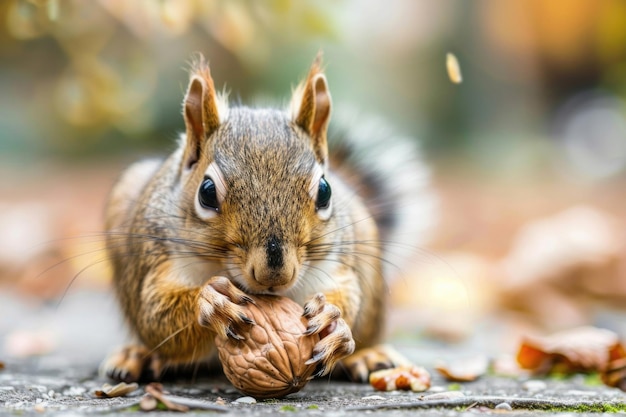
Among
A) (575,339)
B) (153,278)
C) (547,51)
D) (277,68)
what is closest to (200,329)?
(153,278)

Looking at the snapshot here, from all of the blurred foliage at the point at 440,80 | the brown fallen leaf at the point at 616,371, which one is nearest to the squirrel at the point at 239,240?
the brown fallen leaf at the point at 616,371

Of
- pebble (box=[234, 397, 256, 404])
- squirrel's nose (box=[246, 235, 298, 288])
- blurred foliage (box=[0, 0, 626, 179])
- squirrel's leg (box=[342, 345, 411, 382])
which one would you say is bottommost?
pebble (box=[234, 397, 256, 404])

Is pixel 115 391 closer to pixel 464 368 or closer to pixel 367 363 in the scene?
pixel 367 363

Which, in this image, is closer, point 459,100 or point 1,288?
point 1,288

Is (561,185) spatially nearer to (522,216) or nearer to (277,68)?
(522,216)

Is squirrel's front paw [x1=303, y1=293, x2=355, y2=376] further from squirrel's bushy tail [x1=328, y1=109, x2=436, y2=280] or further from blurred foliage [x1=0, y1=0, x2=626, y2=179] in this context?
blurred foliage [x1=0, y1=0, x2=626, y2=179]

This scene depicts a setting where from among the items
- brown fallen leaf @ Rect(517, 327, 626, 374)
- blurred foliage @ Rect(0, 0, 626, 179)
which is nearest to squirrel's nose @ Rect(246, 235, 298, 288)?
brown fallen leaf @ Rect(517, 327, 626, 374)

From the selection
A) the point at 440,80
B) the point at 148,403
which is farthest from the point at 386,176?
the point at 440,80
